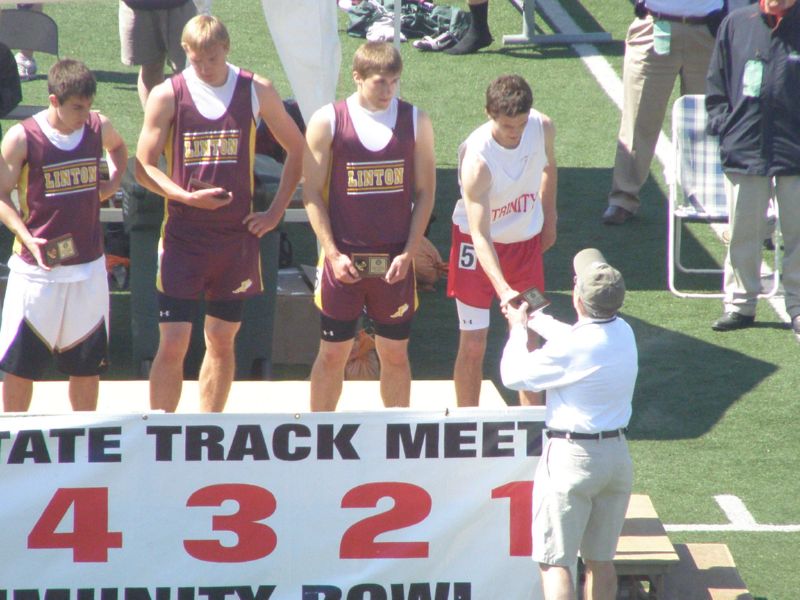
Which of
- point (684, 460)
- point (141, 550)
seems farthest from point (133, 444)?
point (684, 460)

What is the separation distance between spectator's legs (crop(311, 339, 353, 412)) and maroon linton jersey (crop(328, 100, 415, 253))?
45 cm

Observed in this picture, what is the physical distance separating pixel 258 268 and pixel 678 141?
4177 mm

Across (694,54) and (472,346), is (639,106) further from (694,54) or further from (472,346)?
(472,346)

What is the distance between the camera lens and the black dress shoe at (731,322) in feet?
27.6

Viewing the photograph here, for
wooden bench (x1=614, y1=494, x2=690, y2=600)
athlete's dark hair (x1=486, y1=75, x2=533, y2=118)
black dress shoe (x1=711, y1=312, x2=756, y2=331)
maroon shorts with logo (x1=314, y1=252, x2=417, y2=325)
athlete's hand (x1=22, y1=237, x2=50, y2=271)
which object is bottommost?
black dress shoe (x1=711, y1=312, x2=756, y2=331)

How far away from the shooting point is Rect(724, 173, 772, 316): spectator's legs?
8.20m

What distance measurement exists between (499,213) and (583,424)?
161 cm

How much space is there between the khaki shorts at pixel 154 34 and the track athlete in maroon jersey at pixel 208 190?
4939 millimetres

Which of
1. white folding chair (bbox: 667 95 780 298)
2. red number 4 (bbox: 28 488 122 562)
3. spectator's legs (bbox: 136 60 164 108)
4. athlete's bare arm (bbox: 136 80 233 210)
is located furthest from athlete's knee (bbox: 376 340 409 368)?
spectator's legs (bbox: 136 60 164 108)

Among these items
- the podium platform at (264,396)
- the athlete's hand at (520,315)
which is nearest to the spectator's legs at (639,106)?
the podium platform at (264,396)

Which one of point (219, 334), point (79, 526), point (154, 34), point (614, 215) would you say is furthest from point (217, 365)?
point (154, 34)

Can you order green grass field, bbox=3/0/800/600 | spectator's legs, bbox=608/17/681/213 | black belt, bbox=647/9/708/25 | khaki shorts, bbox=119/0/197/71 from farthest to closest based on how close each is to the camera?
khaki shorts, bbox=119/0/197/71, spectator's legs, bbox=608/17/681/213, black belt, bbox=647/9/708/25, green grass field, bbox=3/0/800/600

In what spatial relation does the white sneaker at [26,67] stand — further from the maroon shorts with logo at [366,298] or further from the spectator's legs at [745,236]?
the maroon shorts with logo at [366,298]

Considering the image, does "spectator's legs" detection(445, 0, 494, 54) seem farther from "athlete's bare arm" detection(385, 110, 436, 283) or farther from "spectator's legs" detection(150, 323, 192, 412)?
"spectator's legs" detection(150, 323, 192, 412)
